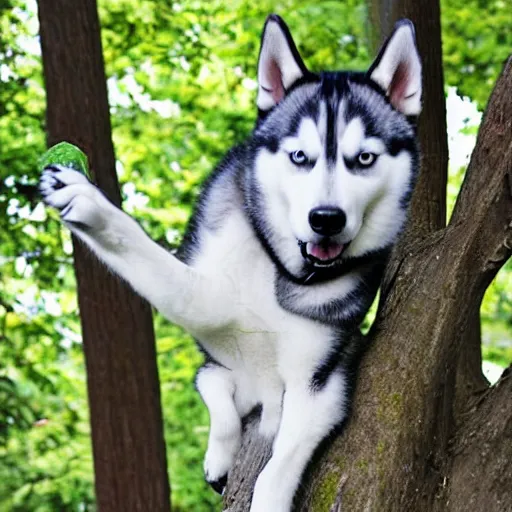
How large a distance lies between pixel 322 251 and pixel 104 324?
1.99m

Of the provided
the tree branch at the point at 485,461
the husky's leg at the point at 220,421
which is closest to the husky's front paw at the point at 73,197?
the husky's leg at the point at 220,421

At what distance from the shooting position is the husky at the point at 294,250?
6.99ft

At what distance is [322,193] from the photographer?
2049mm

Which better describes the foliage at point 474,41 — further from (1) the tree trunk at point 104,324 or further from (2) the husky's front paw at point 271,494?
(2) the husky's front paw at point 271,494

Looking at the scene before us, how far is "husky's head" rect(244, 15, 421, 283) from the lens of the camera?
82.7 inches

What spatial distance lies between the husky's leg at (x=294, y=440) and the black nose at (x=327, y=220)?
0.46 m

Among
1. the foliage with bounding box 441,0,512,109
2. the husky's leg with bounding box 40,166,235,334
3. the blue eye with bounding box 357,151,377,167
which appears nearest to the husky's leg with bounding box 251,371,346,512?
the husky's leg with bounding box 40,166,235,334

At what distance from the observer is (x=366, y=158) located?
7.06ft

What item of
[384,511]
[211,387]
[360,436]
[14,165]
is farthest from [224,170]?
[14,165]

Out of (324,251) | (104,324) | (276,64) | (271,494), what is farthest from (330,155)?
(104,324)

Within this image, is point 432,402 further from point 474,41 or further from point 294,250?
point 474,41

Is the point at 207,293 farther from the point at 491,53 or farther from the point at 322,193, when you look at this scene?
the point at 491,53

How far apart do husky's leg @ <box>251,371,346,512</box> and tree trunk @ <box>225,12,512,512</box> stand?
61 millimetres

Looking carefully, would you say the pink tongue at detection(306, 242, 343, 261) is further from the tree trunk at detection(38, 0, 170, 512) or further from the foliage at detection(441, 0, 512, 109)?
the foliage at detection(441, 0, 512, 109)
